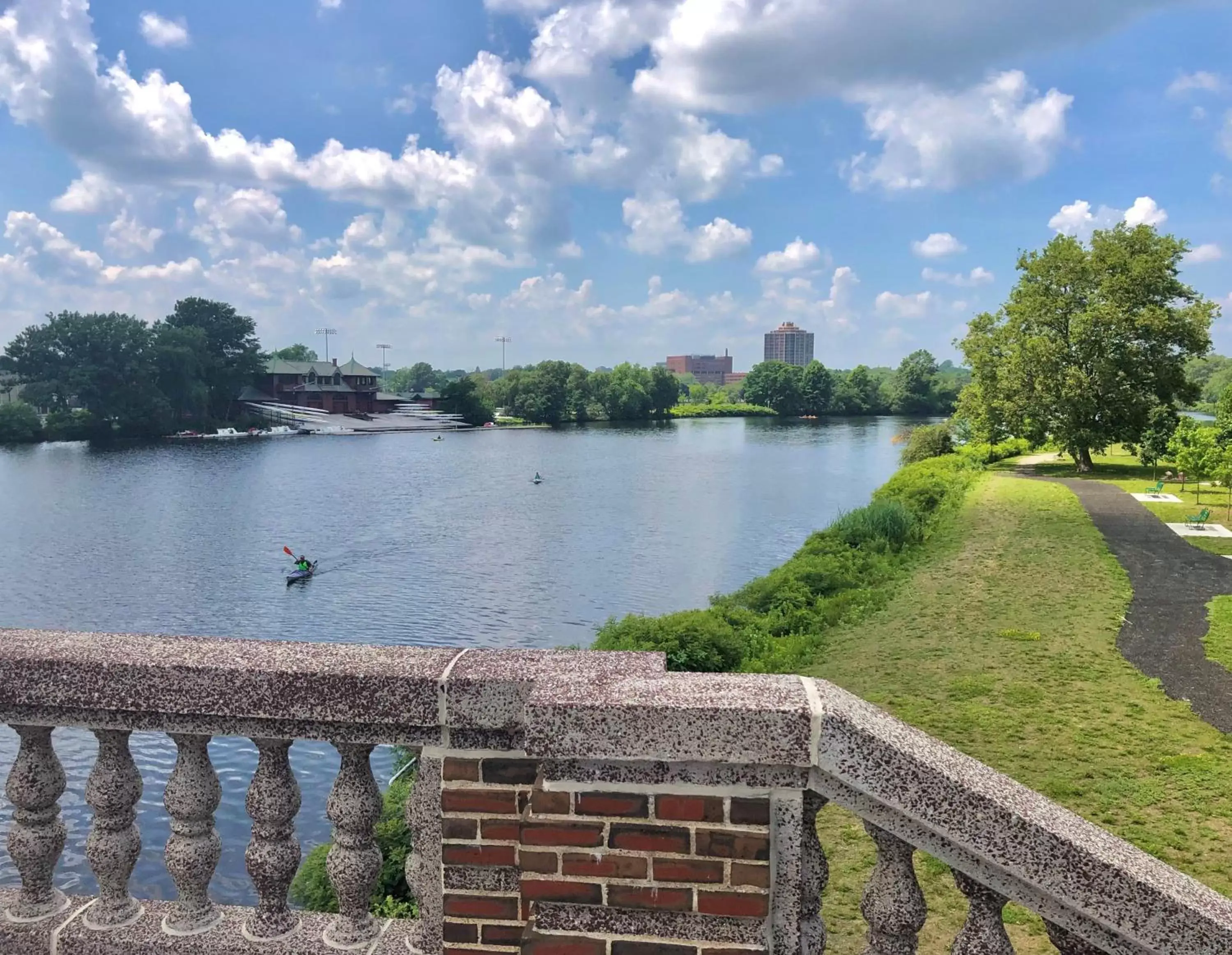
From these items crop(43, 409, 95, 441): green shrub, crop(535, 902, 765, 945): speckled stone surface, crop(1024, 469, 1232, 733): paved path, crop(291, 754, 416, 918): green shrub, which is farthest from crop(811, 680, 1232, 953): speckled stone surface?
crop(43, 409, 95, 441): green shrub

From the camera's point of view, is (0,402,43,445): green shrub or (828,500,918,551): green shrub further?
(0,402,43,445): green shrub

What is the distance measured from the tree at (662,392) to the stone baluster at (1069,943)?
137m

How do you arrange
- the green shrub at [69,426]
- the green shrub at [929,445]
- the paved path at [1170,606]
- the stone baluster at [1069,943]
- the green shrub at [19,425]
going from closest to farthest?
the stone baluster at [1069,943] < the paved path at [1170,606] < the green shrub at [929,445] < the green shrub at [19,425] < the green shrub at [69,426]

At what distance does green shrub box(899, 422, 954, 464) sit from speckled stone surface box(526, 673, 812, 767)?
5235cm

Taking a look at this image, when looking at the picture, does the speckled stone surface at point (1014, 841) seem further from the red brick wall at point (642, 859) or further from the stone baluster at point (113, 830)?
the stone baluster at point (113, 830)

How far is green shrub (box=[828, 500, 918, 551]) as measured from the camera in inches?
931

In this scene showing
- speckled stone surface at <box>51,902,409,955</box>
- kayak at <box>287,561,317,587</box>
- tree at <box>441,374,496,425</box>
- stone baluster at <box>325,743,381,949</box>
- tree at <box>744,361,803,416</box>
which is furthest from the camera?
tree at <box>744,361,803,416</box>

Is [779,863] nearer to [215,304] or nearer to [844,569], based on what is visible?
[844,569]

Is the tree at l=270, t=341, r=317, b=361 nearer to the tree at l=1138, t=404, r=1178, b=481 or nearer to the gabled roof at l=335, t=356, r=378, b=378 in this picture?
the gabled roof at l=335, t=356, r=378, b=378

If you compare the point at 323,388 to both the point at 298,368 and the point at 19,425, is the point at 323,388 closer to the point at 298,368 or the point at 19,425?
the point at 298,368

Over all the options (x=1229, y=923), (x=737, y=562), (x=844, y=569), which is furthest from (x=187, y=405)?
(x=1229, y=923)

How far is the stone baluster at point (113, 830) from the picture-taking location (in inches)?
119

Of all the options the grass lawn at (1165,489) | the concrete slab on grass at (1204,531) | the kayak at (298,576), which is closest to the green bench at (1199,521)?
the concrete slab on grass at (1204,531)

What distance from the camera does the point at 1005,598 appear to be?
677 inches
